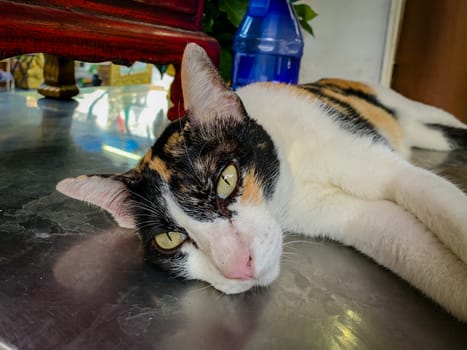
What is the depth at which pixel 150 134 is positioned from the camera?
5.79 ft

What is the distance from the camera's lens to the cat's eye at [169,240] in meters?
0.72

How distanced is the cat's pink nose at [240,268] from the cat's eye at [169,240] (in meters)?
0.12

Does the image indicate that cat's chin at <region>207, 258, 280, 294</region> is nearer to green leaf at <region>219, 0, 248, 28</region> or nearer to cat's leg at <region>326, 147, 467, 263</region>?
cat's leg at <region>326, 147, 467, 263</region>

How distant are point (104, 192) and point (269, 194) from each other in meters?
0.32

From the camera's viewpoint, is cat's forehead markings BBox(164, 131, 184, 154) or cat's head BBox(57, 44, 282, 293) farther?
cat's forehead markings BBox(164, 131, 184, 154)

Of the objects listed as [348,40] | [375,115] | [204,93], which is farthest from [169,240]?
[348,40]

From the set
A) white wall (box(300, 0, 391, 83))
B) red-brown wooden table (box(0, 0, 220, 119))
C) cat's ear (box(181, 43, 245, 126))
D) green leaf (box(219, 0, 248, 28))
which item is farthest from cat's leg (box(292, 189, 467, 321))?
white wall (box(300, 0, 391, 83))

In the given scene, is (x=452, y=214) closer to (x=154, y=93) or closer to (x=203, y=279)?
(x=203, y=279)

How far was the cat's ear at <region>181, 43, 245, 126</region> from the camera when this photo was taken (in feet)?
2.46

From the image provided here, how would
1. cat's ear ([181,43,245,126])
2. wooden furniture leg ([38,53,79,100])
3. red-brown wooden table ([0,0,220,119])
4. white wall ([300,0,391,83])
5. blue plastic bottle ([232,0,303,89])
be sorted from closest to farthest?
cat's ear ([181,43,245,126]), red-brown wooden table ([0,0,220,119]), blue plastic bottle ([232,0,303,89]), wooden furniture leg ([38,53,79,100]), white wall ([300,0,391,83])

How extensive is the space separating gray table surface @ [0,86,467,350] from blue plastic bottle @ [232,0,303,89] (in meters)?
1.41

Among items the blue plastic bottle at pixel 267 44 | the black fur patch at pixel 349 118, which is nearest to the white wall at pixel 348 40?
the blue plastic bottle at pixel 267 44

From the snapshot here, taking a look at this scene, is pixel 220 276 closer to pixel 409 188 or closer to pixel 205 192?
pixel 205 192

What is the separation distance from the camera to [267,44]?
213 centimetres
